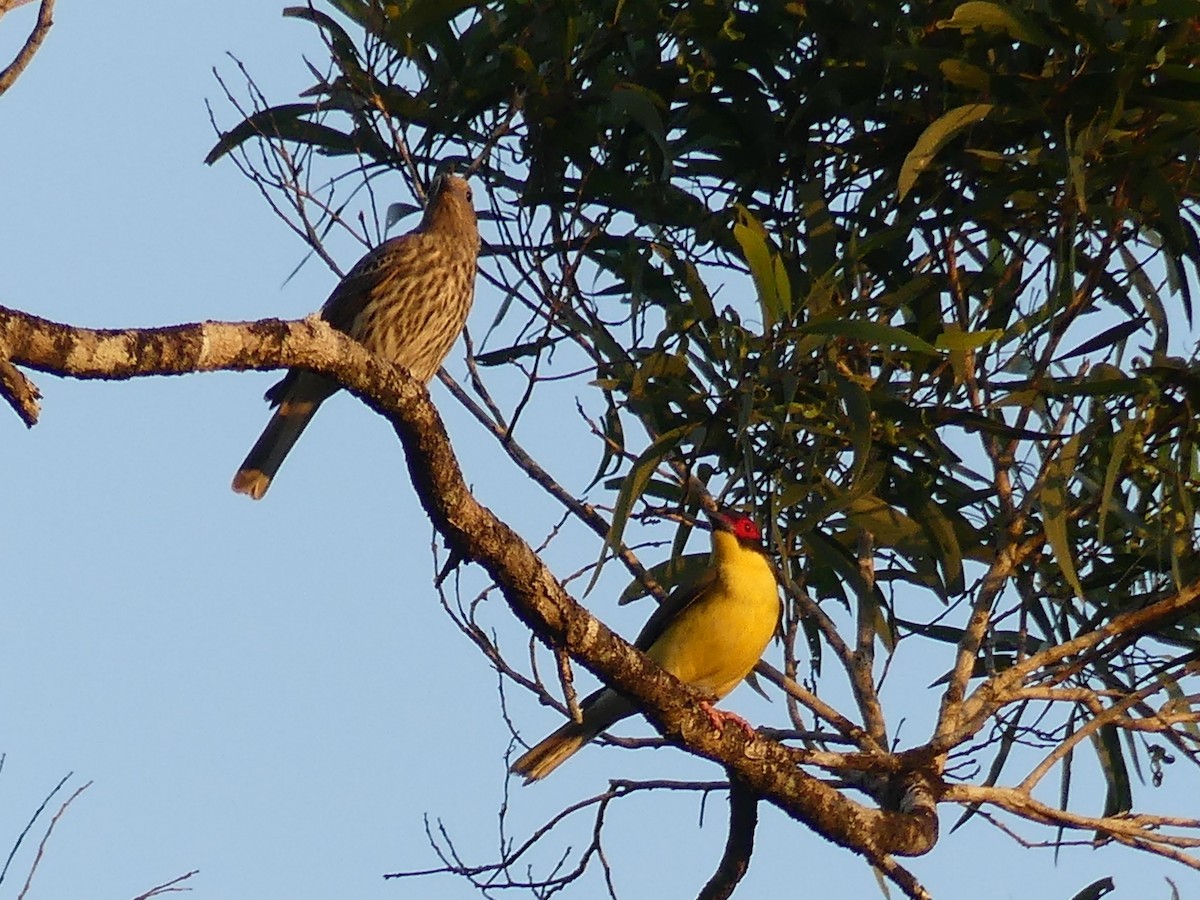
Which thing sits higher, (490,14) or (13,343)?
(490,14)

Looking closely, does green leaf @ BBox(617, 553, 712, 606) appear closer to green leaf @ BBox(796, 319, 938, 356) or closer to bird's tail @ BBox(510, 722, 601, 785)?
bird's tail @ BBox(510, 722, 601, 785)

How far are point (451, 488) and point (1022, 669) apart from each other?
1.56 metres

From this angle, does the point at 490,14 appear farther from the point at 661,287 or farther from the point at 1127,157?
the point at 1127,157

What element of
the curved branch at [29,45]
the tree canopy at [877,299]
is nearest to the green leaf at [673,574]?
the tree canopy at [877,299]

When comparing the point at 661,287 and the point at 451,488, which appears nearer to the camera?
the point at 451,488

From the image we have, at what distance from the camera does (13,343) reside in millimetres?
2635

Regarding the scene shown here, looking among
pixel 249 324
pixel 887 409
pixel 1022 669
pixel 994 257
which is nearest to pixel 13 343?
pixel 249 324

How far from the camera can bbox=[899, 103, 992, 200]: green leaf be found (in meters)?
4.21

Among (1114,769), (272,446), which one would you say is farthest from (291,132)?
(1114,769)

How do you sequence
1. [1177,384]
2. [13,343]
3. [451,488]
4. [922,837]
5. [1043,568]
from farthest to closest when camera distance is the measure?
[1043,568] → [1177,384] → [922,837] → [451,488] → [13,343]

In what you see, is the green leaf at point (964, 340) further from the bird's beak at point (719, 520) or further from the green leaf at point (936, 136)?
the bird's beak at point (719, 520)

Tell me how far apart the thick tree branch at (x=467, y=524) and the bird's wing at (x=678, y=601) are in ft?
3.47

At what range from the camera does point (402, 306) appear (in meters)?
5.54

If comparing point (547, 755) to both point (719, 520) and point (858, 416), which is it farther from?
point (858, 416)
